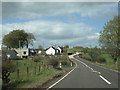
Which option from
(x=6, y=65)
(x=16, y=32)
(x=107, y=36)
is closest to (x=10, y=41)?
(x=16, y=32)

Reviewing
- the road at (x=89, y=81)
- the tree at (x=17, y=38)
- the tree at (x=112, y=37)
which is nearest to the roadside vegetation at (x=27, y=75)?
the road at (x=89, y=81)

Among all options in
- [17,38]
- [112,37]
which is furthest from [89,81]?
[17,38]

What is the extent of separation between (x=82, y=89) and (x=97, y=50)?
213 feet

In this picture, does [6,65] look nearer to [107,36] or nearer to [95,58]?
[107,36]

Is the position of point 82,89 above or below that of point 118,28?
below

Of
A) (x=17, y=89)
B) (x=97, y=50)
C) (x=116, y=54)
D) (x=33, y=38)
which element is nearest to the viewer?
(x=17, y=89)

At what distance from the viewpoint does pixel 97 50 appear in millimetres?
76375

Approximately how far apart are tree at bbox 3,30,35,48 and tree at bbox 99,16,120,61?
59466mm

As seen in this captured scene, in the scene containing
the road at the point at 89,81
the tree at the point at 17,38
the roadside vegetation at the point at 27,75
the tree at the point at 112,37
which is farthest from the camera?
the tree at the point at 17,38

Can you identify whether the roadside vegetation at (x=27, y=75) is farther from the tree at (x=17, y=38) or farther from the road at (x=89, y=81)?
the tree at (x=17, y=38)

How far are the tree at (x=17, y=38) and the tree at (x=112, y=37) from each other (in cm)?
5947

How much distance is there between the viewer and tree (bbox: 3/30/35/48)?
4371 inches

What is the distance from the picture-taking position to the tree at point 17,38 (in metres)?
111

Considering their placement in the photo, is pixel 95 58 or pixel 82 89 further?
pixel 95 58
